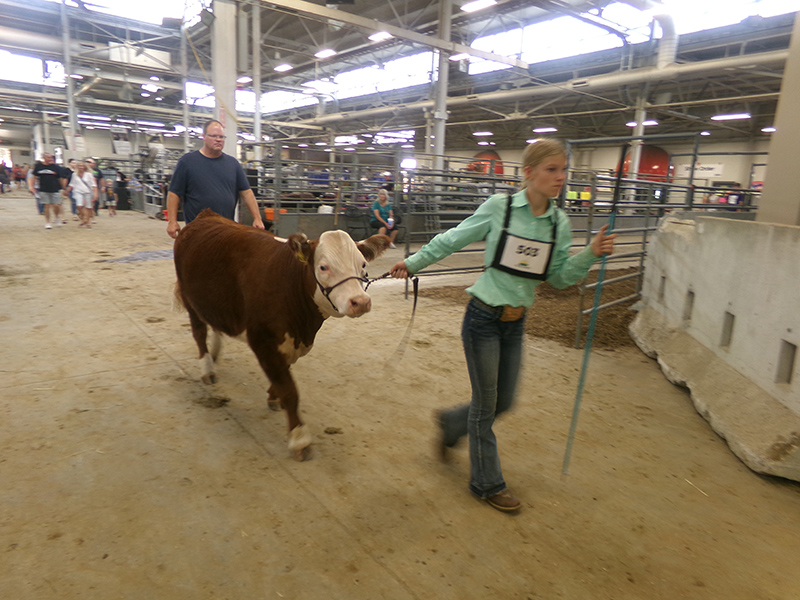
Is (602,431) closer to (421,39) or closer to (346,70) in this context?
(421,39)

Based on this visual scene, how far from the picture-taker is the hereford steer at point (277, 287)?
92.1 inches

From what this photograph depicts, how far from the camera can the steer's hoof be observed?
2531mm

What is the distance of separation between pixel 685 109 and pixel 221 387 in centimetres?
2246

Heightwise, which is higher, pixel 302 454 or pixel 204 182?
pixel 204 182

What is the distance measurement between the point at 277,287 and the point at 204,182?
1786 mm

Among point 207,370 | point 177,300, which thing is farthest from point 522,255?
point 177,300

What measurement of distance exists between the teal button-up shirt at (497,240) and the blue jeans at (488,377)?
0.09m

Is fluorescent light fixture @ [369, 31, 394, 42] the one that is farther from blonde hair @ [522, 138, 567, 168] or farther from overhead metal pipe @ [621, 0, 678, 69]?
blonde hair @ [522, 138, 567, 168]

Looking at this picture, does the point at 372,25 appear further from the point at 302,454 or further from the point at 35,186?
the point at 302,454

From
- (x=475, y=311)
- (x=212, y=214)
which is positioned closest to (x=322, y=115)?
(x=212, y=214)

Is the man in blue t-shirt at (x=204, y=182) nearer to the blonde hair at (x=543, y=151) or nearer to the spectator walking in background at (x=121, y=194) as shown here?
the blonde hair at (x=543, y=151)

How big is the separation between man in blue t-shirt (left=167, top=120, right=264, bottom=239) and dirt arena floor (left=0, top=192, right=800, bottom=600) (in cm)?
115

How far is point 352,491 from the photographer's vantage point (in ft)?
7.55

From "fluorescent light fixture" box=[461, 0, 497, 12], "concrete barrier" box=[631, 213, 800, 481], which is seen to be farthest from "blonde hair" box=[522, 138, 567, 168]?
"fluorescent light fixture" box=[461, 0, 497, 12]
